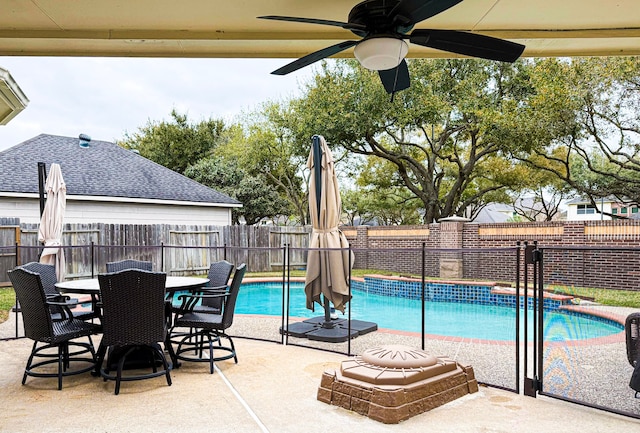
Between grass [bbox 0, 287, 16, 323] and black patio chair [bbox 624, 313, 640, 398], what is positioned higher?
black patio chair [bbox 624, 313, 640, 398]

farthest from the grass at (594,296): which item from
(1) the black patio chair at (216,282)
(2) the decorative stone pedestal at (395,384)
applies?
(2) the decorative stone pedestal at (395,384)

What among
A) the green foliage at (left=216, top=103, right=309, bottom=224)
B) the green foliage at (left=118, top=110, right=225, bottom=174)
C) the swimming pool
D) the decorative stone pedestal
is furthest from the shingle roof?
the decorative stone pedestal

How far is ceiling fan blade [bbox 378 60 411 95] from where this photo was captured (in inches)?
146

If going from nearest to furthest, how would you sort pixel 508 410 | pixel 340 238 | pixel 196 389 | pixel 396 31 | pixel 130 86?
pixel 396 31 < pixel 508 410 < pixel 196 389 < pixel 340 238 < pixel 130 86

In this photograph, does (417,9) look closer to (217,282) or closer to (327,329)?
(217,282)

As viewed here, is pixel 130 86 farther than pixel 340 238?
Yes

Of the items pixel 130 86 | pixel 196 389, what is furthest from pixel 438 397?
pixel 130 86

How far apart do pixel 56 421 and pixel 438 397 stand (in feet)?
8.46

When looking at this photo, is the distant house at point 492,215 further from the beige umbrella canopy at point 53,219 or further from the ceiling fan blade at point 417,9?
the ceiling fan blade at point 417,9

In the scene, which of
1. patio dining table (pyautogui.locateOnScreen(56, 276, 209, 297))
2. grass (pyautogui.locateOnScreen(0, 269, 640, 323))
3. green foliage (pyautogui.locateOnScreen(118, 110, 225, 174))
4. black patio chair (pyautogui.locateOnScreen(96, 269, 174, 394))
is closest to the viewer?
black patio chair (pyautogui.locateOnScreen(96, 269, 174, 394))

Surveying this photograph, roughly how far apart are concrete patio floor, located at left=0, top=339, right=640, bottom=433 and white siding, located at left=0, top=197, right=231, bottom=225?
873cm

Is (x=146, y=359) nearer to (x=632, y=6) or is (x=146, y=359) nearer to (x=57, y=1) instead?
(x=57, y=1)

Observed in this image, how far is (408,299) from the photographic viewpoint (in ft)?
35.8

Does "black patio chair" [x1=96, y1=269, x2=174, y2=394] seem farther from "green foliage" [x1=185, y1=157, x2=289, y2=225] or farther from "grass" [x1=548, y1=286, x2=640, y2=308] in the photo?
"green foliage" [x1=185, y1=157, x2=289, y2=225]
